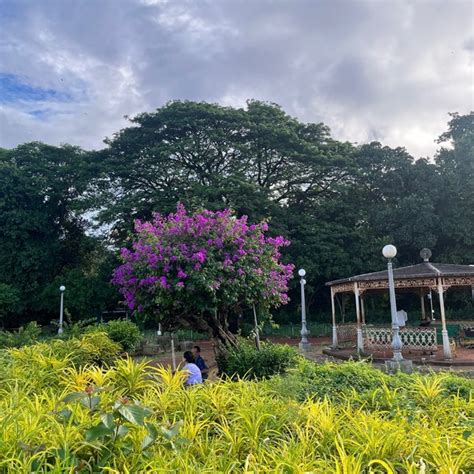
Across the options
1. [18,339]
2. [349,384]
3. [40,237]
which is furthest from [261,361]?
[40,237]

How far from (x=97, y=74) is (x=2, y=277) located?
19480 millimetres

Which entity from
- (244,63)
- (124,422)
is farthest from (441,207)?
(124,422)

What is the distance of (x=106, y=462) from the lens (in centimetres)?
214

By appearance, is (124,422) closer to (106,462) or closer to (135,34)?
(106,462)

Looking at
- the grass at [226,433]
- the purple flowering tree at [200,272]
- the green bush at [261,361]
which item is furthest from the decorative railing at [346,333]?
the grass at [226,433]

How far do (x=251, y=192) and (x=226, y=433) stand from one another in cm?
1900

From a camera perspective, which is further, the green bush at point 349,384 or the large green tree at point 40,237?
the large green tree at point 40,237

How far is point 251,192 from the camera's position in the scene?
2119 cm

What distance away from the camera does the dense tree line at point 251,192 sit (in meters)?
21.6

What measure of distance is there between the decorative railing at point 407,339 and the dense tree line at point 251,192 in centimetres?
819

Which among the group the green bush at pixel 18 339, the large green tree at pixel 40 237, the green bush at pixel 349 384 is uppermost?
the large green tree at pixel 40 237

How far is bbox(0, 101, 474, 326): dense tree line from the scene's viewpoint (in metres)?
21.6

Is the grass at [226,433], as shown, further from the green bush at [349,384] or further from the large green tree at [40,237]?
the large green tree at [40,237]

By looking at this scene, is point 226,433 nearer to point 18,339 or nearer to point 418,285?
point 18,339
